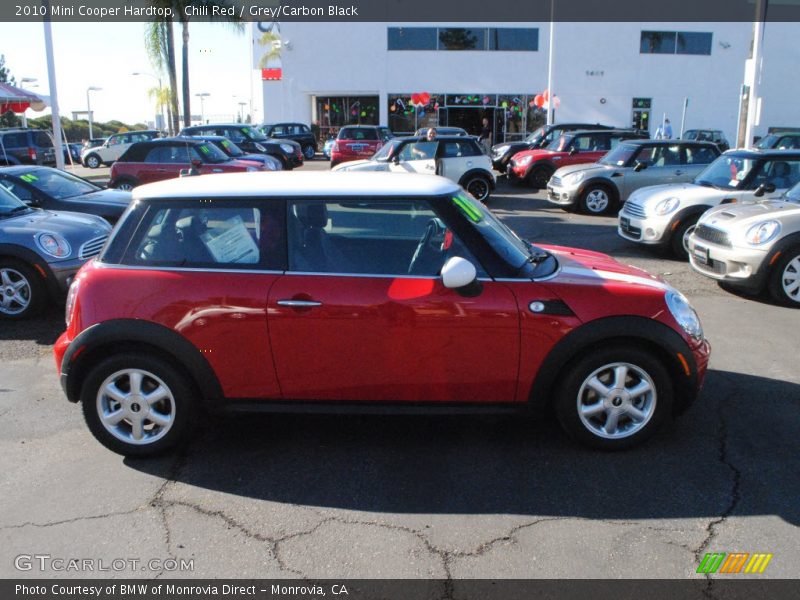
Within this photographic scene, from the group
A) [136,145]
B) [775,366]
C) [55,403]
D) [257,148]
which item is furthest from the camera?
[257,148]

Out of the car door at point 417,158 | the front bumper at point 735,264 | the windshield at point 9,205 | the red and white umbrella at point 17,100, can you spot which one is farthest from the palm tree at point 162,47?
the front bumper at point 735,264

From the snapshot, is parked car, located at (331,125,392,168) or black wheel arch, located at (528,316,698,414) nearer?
black wheel arch, located at (528,316,698,414)

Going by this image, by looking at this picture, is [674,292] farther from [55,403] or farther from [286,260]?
[55,403]

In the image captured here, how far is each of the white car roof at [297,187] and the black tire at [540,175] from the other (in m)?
14.8

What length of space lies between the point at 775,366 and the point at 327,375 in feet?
12.5

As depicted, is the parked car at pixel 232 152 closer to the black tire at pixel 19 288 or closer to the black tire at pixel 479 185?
the black tire at pixel 479 185

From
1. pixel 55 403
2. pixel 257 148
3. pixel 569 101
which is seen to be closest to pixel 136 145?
pixel 257 148

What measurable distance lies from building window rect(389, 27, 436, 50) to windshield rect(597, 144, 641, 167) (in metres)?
24.4

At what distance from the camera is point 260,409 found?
13.0ft

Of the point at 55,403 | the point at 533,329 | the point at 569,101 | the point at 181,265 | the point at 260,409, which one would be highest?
the point at 569,101

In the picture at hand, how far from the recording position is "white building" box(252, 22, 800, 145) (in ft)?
119

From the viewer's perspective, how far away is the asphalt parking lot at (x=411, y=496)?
3090 millimetres

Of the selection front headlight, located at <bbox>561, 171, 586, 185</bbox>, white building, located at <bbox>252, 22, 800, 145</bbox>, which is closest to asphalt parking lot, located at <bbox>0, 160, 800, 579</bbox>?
front headlight, located at <bbox>561, 171, 586, 185</bbox>

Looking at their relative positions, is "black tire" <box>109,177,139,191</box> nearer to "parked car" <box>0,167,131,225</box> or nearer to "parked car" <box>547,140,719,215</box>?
"parked car" <box>0,167,131,225</box>
